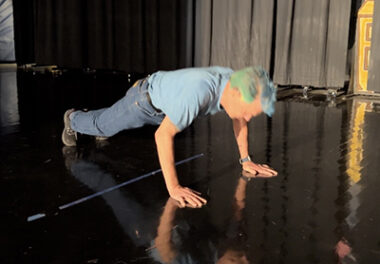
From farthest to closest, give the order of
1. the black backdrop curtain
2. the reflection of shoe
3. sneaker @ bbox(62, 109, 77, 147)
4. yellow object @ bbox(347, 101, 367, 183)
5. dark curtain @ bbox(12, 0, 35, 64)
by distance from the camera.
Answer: dark curtain @ bbox(12, 0, 35, 64) < the black backdrop curtain < sneaker @ bbox(62, 109, 77, 147) < the reflection of shoe < yellow object @ bbox(347, 101, 367, 183)

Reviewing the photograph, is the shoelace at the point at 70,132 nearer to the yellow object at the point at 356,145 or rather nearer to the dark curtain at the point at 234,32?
the yellow object at the point at 356,145

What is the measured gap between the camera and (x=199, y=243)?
131 cm

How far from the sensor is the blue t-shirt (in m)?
1.44

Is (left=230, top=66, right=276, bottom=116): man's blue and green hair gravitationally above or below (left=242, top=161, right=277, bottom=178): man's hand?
above

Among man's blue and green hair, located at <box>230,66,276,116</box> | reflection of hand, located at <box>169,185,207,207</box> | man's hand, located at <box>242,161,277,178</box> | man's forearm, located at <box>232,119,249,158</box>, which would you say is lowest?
reflection of hand, located at <box>169,185,207,207</box>

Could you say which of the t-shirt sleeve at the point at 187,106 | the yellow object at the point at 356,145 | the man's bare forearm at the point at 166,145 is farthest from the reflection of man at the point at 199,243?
the yellow object at the point at 356,145

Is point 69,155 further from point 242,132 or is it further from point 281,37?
point 281,37

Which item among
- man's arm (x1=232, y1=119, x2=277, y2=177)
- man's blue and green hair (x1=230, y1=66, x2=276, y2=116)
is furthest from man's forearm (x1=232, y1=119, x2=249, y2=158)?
man's blue and green hair (x1=230, y1=66, x2=276, y2=116)

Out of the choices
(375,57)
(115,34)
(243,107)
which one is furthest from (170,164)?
(115,34)

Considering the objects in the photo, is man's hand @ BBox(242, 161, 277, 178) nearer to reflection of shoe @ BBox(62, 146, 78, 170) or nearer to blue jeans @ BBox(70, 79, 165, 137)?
blue jeans @ BBox(70, 79, 165, 137)

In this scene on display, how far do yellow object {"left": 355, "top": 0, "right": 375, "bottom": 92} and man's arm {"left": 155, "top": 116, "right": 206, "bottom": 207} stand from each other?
2572mm

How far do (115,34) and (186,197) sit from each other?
12.2ft

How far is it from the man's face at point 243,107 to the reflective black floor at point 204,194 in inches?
12.6

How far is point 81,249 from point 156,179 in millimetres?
601
